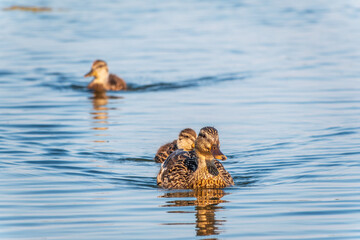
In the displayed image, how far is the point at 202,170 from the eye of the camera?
9594 mm

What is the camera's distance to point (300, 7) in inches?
1548

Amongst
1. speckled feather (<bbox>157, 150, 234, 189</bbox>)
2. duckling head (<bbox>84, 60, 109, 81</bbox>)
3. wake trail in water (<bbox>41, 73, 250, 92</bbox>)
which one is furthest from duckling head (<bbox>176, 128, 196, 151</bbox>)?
duckling head (<bbox>84, 60, 109, 81</bbox>)

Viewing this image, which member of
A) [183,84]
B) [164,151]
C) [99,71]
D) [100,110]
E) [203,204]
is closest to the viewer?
[203,204]

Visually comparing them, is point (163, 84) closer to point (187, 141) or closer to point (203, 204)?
point (187, 141)

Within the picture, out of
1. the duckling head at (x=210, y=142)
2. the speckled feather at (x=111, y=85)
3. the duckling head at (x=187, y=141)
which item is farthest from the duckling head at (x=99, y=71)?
the duckling head at (x=210, y=142)

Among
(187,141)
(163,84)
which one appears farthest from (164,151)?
(163,84)

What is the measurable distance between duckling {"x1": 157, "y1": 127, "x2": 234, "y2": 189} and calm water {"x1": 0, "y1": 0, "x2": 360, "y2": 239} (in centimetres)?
23

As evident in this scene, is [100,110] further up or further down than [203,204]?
further up

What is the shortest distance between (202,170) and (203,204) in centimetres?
95

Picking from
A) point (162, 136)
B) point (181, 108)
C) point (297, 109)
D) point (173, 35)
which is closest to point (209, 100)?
point (181, 108)

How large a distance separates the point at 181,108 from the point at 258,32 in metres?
14.2

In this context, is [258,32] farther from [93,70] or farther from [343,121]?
[343,121]

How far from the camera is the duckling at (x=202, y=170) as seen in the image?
9414mm

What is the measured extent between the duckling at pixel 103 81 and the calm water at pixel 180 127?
34 centimetres
